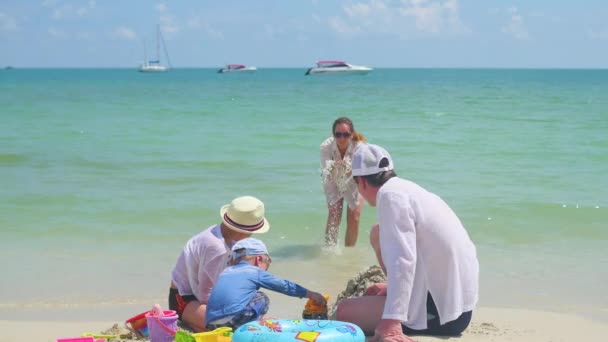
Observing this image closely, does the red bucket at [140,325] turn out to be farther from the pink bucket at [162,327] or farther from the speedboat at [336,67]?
the speedboat at [336,67]

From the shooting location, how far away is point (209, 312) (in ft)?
14.7

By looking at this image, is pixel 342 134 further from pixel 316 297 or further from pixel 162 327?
pixel 162 327

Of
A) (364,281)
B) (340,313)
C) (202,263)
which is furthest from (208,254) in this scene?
(364,281)

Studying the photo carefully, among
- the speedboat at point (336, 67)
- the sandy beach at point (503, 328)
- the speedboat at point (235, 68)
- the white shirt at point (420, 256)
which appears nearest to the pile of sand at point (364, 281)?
the sandy beach at point (503, 328)

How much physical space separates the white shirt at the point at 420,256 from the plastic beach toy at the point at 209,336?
0.85m

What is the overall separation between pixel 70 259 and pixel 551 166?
963 cm

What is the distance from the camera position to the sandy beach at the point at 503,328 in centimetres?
484

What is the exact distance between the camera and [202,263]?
481cm

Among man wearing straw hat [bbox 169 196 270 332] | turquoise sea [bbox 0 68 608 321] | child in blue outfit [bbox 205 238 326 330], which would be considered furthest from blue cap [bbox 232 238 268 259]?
A: turquoise sea [bbox 0 68 608 321]

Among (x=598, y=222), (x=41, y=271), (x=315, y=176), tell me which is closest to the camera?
(x=41, y=271)

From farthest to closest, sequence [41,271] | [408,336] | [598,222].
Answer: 1. [598,222]
2. [41,271]
3. [408,336]

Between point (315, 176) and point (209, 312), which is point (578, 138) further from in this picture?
point (209, 312)

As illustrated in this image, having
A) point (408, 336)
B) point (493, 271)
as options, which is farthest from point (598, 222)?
point (408, 336)

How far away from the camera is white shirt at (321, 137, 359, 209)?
7.74m
